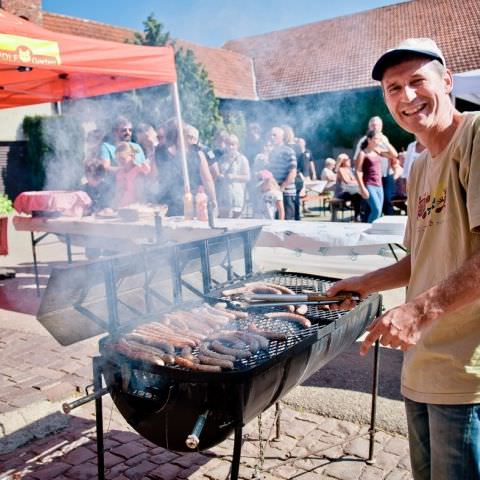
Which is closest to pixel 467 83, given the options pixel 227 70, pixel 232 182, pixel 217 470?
pixel 232 182

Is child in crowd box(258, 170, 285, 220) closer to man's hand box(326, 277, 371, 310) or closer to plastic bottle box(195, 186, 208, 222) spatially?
plastic bottle box(195, 186, 208, 222)

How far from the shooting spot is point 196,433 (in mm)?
1817

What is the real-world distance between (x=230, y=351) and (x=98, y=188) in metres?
5.80

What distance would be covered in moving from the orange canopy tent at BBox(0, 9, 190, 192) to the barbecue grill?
3.18 metres

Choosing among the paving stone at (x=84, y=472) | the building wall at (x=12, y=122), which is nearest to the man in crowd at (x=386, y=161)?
the paving stone at (x=84, y=472)

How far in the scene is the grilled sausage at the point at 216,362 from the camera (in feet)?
6.69

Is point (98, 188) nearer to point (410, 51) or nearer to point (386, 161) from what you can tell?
point (386, 161)

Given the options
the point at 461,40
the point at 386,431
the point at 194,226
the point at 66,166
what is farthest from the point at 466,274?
the point at 461,40

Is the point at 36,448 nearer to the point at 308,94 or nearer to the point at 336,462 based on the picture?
the point at 336,462

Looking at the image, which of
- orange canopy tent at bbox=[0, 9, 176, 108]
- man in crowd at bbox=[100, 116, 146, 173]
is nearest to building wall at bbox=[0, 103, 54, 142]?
orange canopy tent at bbox=[0, 9, 176, 108]

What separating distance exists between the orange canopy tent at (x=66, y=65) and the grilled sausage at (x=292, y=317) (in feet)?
12.5

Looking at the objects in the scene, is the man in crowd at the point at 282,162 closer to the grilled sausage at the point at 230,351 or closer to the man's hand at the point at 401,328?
the grilled sausage at the point at 230,351

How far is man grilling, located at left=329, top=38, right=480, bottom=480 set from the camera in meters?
1.49

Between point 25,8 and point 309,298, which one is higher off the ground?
point 25,8
